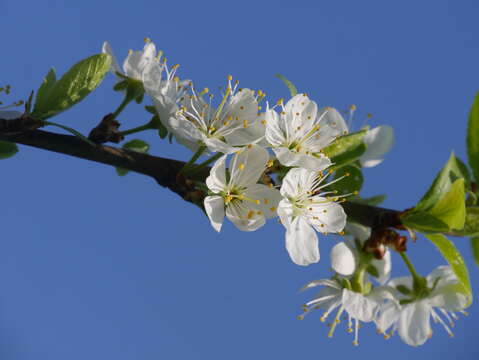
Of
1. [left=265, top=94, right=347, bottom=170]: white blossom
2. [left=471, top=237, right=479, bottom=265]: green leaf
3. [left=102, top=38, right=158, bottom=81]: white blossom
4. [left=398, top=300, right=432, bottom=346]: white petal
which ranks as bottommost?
[left=398, top=300, right=432, bottom=346]: white petal

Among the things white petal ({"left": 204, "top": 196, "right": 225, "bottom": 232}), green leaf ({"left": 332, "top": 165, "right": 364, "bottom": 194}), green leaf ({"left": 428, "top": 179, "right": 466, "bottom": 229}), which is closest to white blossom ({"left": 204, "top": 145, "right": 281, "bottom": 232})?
white petal ({"left": 204, "top": 196, "right": 225, "bottom": 232})

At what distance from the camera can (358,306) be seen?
146 centimetres

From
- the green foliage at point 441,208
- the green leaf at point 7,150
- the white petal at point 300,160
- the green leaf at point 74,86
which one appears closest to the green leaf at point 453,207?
the green foliage at point 441,208

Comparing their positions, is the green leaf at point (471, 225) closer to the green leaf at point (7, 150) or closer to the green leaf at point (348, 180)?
the green leaf at point (348, 180)

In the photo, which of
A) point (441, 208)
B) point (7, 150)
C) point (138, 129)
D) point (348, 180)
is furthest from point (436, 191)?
point (7, 150)

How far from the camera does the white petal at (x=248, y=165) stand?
3.76ft

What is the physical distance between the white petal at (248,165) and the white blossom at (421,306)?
1.92ft

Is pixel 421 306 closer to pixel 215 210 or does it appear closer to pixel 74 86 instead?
pixel 215 210

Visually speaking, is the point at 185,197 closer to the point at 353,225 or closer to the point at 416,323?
the point at 353,225

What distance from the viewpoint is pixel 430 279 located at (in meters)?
1.56

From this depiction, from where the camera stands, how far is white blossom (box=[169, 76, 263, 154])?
3.78 ft

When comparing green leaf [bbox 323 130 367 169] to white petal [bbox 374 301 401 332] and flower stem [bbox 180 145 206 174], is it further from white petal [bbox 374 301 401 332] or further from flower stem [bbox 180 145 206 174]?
white petal [bbox 374 301 401 332]

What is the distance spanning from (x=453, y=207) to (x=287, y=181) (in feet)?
1.22

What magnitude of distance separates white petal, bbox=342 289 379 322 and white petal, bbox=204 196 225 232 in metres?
0.48
